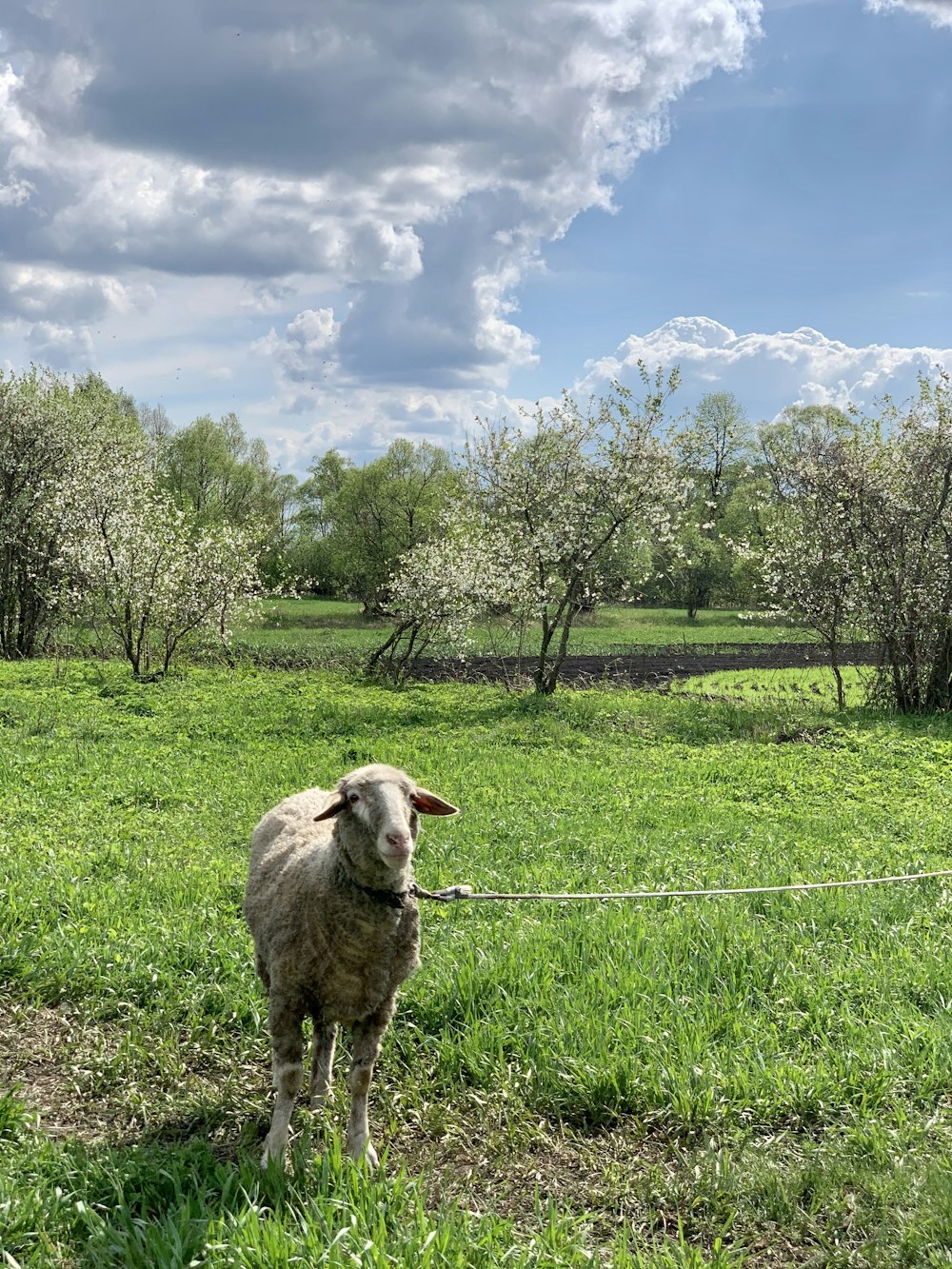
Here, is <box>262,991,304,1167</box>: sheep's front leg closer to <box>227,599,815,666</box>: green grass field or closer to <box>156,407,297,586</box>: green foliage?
<box>227,599,815,666</box>: green grass field

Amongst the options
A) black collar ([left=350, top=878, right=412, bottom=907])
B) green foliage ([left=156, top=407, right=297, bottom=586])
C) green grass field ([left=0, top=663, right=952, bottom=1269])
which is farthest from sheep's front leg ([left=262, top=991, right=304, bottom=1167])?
green foliage ([left=156, top=407, right=297, bottom=586])

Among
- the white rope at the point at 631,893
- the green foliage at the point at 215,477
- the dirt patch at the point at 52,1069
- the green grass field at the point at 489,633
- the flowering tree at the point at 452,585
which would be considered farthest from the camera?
the green foliage at the point at 215,477

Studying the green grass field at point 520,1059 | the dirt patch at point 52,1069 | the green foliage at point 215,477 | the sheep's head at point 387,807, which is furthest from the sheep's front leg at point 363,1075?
the green foliage at point 215,477

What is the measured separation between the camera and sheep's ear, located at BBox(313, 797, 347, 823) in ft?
12.7

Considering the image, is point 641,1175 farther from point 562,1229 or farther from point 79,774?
point 79,774

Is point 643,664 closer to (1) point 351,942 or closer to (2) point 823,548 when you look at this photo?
(2) point 823,548

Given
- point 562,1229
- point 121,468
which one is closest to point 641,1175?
point 562,1229

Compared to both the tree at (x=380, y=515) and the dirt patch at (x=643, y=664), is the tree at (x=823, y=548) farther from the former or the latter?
the tree at (x=380, y=515)

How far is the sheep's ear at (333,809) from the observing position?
387 cm

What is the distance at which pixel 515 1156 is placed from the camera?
3.97m

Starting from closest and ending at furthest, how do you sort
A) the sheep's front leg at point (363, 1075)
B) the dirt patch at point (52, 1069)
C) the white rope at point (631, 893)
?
the sheep's front leg at point (363, 1075) < the dirt patch at point (52, 1069) < the white rope at point (631, 893)

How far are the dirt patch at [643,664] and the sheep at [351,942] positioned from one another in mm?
17465

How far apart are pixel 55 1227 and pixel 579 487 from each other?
17.9 metres

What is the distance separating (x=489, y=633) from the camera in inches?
942
